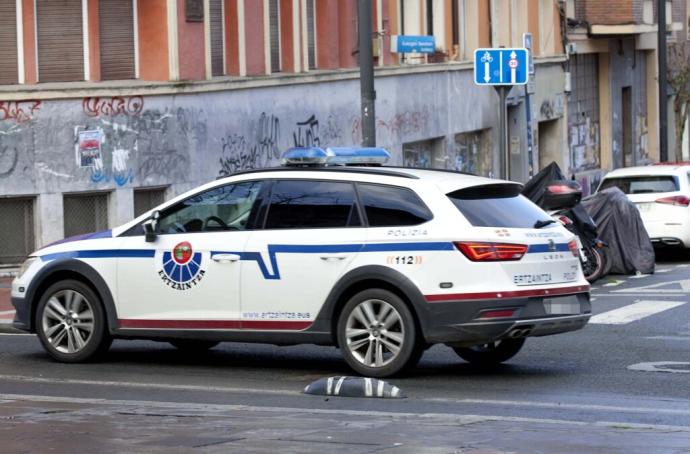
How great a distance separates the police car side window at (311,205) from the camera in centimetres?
1241

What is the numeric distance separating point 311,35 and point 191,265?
17.4 meters

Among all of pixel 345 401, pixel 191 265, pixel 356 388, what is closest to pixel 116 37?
pixel 191 265

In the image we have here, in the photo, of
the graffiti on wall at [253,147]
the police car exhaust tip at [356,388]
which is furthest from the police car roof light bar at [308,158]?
the graffiti on wall at [253,147]

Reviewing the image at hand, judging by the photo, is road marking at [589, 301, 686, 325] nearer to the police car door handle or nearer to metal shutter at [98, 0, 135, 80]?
the police car door handle

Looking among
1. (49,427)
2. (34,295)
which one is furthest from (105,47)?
(49,427)

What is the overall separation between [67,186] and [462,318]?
Answer: 12.9m

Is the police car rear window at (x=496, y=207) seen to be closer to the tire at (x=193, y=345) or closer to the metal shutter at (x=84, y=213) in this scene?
the tire at (x=193, y=345)

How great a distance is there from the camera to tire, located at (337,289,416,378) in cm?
1198

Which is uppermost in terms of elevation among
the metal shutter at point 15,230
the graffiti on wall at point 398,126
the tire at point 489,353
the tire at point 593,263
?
the graffiti on wall at point 398,126

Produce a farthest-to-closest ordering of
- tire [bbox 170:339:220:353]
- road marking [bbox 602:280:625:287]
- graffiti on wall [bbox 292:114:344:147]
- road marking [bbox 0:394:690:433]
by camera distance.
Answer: graffiti on wall [bbox 292:114:344:147], road marking [bbox 602:280:625:287], tire [bbox 170:339:220:353], road marking [bbox 0:394:690:433]

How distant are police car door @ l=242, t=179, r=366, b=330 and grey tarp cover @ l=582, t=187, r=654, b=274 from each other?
37.5 feet

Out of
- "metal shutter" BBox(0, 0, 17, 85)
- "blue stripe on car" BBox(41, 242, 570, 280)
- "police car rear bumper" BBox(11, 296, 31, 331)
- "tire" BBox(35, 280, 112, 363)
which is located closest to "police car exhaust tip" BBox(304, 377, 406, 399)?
"blue stripe on car" BBox(41, 242, 570, 280)

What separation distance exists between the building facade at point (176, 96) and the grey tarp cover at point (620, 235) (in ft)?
17.0

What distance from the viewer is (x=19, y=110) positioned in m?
23.2
